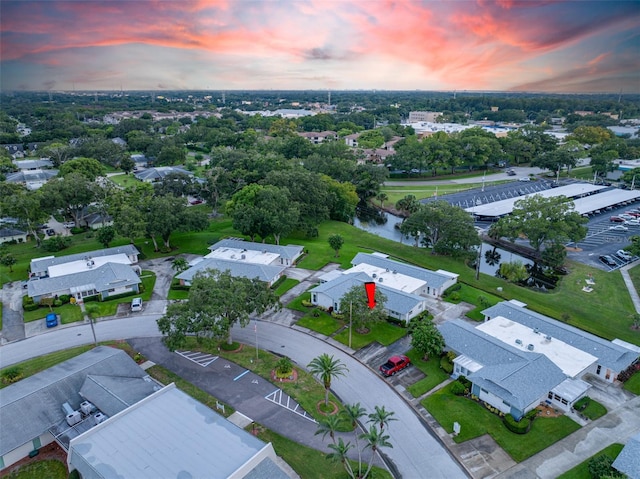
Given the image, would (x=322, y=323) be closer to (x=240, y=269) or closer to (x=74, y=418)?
(x=240, y=269)

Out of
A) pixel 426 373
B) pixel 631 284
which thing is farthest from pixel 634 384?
pixel 631 284

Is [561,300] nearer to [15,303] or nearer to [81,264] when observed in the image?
[81,264]

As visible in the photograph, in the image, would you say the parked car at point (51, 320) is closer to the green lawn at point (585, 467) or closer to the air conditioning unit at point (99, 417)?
the air conditioning unit at point (99, 417)

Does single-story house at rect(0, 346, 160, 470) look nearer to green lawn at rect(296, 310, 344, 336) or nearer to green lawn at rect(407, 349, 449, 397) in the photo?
green lawn at rect(296, 310, 344, 336)

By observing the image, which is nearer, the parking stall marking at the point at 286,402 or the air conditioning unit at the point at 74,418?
the air conditioning unit at the point at 74,418

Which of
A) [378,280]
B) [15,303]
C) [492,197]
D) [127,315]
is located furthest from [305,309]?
[492,197]

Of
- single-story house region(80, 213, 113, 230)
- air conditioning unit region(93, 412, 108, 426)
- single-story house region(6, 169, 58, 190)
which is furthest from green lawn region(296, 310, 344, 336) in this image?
single-story house region(6, 169, 58, 190)

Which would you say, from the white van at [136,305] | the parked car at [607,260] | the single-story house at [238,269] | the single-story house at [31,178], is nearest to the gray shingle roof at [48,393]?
the white van at [136,305]
